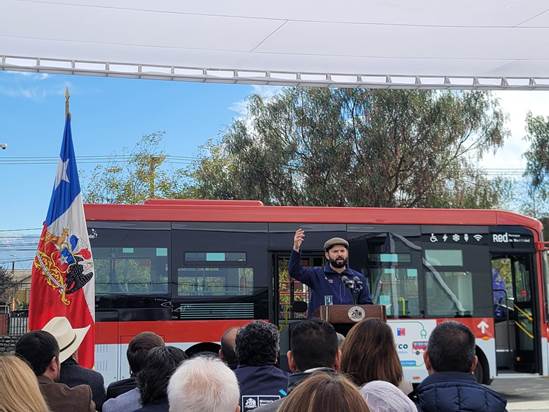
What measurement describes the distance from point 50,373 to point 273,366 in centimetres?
131

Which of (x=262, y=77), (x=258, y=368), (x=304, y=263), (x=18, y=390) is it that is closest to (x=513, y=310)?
(x=304, y=263)

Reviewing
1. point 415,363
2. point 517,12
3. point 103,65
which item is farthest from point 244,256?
point 517,12

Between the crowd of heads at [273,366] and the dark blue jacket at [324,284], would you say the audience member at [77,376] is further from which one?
the dark blue jacket at [324,284]

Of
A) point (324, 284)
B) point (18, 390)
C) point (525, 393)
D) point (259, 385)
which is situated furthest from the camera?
point (525, 393)

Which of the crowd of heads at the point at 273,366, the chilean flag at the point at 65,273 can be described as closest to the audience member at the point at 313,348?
the crowd of heads at the point at 273,366

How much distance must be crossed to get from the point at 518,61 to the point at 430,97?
21063 millimetres

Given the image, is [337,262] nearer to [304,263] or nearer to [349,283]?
→ [349,283]

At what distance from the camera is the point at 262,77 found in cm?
686

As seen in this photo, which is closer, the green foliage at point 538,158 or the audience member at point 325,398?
the audience member at point 325,398

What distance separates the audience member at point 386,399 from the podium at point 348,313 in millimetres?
2474

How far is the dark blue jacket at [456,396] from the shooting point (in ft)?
11.0

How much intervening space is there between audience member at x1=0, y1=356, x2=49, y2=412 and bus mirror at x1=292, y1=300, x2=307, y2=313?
31.7 ft

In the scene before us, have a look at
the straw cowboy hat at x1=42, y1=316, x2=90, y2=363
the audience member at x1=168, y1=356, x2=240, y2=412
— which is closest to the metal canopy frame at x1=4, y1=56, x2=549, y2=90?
the straw cowboy hat at x1=42, y1=316, x2=90, y2=363

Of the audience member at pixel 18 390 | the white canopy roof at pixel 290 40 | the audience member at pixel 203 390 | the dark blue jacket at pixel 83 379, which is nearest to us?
the audience member at pixel 18 390
